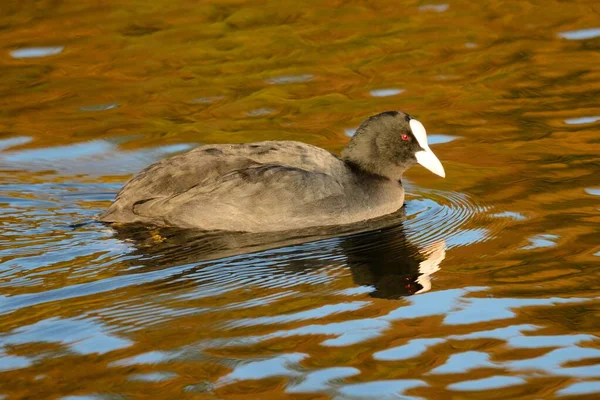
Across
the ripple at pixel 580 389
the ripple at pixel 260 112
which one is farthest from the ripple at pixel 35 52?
the ripple at pixel 580 389

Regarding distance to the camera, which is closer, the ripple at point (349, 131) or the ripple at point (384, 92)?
the ripple at point (349, 131)

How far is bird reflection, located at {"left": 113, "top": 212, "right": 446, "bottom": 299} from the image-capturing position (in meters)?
5.89

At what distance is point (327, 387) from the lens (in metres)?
4.40

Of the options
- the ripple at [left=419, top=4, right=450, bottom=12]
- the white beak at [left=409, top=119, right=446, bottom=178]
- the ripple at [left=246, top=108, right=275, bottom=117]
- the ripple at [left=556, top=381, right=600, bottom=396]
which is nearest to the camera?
the ripple at [left=556, top=381, right=600, bottom=396]

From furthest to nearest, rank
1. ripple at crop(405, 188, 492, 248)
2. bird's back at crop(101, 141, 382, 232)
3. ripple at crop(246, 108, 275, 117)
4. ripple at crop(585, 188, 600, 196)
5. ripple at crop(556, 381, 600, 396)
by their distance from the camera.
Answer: ripple at crop(246, 108, 275, 117) < ripple at crop(585, 188, 600, 196) < bird's back at crop(101, 141, 382, 232) < ripple at crop(405, 188, 492, 248) < ripple at crop(556, 381, 600, 396)

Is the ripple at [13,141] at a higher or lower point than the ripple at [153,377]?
higher

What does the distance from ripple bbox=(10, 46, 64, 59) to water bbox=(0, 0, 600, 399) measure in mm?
106

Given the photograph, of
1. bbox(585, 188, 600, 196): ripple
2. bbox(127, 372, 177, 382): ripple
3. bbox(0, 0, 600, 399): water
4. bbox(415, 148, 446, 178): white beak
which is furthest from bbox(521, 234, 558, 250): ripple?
bbox(127, 372, 177, 382): ripple

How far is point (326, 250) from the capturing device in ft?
21.0

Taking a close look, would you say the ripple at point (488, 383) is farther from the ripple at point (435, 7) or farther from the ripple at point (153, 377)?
the ripple at point (435, 7)

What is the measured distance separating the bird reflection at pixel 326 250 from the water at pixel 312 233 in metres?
0.02

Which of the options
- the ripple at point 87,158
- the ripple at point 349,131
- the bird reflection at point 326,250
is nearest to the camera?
the bird reflection at point 326,250

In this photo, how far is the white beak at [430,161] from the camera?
7.36 metres

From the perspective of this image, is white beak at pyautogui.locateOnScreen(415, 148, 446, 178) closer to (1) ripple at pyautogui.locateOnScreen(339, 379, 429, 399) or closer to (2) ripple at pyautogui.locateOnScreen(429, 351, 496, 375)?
(2) ripple at pyautogui.locateOnScreen(429, 351, 496, 375)
